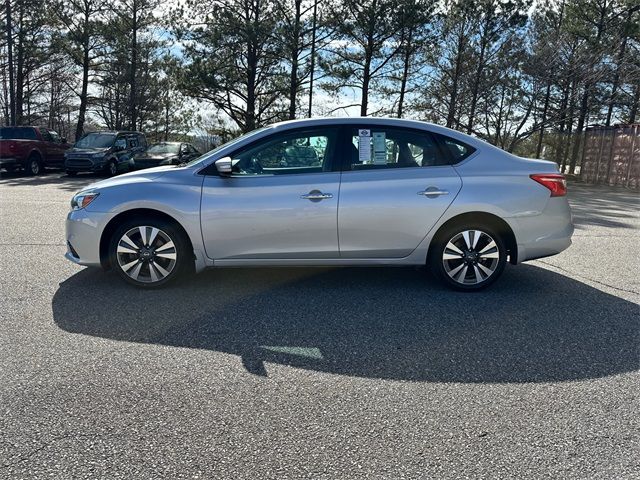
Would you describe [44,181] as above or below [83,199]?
below

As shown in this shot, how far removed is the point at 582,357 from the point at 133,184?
4.06m

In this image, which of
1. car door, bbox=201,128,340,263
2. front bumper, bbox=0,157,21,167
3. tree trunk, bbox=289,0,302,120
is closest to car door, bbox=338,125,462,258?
car door, bbox=201,128,340,263

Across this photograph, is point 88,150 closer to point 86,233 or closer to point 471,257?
point 86,233

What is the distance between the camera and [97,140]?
1923 cm

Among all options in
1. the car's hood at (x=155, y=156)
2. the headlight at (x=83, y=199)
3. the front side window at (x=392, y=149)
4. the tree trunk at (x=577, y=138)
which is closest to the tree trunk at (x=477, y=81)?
the tree trunk at (x=577, y=138)

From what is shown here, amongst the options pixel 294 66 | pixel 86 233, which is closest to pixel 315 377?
pixel 86 233

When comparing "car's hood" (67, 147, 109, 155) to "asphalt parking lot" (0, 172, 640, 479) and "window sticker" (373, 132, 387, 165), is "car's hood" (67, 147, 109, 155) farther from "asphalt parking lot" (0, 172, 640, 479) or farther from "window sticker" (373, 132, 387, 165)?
"window sticker" (373, 132, 387, 165)

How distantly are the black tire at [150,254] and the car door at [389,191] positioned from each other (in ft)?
5.02

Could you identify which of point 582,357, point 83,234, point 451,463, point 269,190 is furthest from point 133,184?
point 582,357

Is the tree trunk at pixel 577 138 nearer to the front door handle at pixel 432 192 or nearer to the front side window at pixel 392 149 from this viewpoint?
the front side window at pixel 392 149

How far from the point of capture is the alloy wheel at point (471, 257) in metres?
4.81

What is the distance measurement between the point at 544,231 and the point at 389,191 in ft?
5.25

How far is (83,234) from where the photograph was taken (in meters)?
4.72

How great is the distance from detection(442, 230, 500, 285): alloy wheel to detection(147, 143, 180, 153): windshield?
16174 mm
